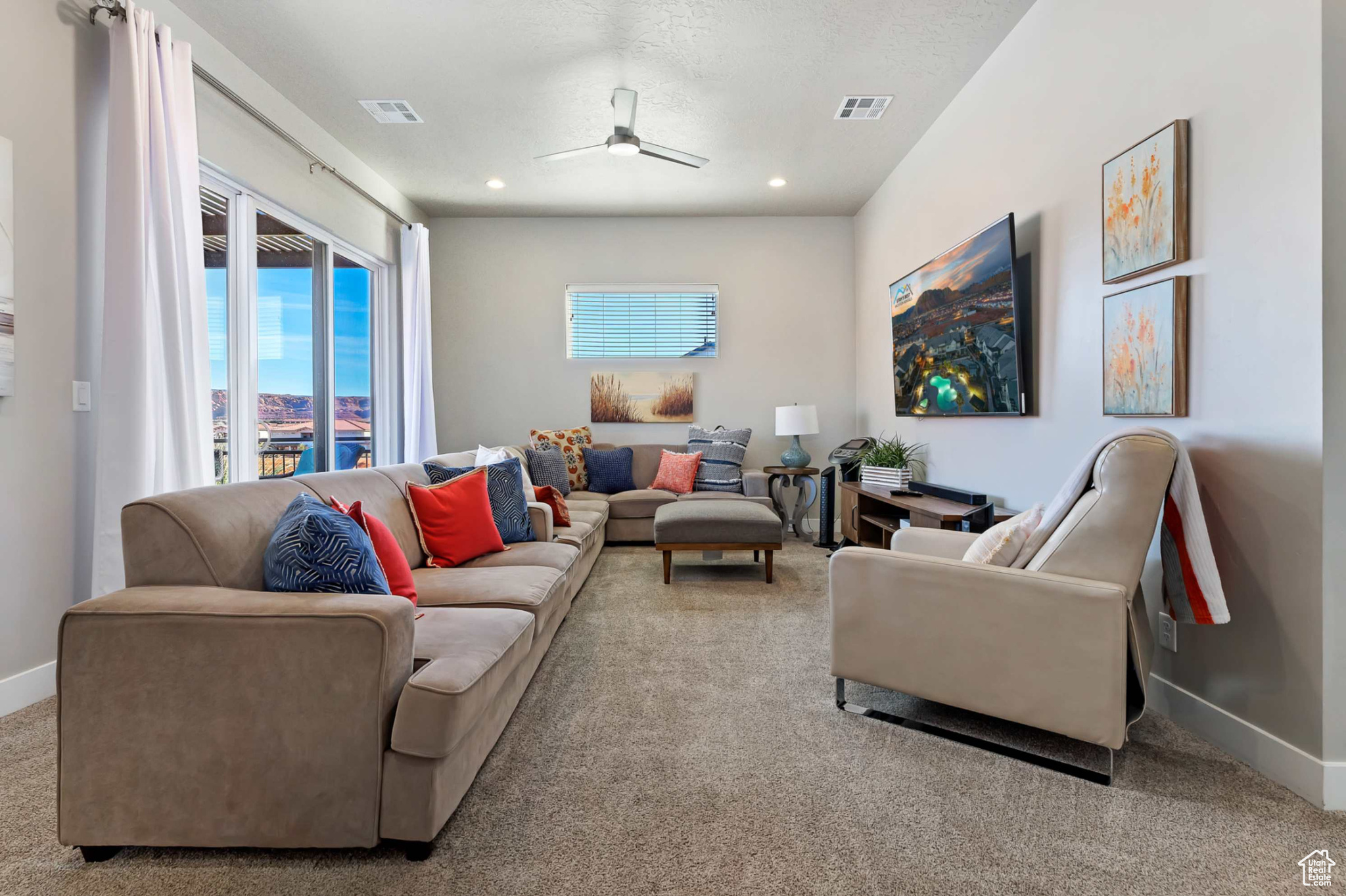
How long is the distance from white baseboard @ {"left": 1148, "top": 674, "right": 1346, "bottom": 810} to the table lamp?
3509 mm

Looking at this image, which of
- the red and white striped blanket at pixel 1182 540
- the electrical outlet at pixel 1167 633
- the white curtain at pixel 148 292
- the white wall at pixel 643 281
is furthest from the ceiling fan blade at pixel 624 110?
the electrical outlet at pixel 1167 633

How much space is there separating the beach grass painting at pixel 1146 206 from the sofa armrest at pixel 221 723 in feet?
8.43

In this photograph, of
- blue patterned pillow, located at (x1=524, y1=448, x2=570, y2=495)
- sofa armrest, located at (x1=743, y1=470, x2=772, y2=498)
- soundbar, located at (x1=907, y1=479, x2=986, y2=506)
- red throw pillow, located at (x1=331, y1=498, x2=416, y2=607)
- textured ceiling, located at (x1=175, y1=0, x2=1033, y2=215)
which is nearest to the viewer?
red throw pillow, located at (x1=331, y1=498, x2=416, y2=607)

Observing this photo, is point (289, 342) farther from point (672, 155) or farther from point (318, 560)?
point (318, 560)

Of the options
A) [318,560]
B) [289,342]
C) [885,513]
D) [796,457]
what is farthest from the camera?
[796,457]

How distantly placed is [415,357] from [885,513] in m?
3.96

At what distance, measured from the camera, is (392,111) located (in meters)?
4.02

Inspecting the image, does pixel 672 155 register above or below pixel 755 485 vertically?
above

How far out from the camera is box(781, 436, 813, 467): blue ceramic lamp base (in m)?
5.67

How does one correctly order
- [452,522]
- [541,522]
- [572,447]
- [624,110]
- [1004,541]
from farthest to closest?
[572,447] < [624,110] < [541,522] < [452,522] < [1004,541]

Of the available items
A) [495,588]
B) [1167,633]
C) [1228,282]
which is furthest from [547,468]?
[1228,282]

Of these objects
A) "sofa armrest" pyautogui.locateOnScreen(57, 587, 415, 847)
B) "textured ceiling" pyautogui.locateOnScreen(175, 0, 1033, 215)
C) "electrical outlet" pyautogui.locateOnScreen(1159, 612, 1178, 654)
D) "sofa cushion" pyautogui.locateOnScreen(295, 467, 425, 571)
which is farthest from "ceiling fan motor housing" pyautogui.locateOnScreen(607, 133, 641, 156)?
"electrical outlet" pyautogui.locateOnScreen(1159, 612, 1178, 654)

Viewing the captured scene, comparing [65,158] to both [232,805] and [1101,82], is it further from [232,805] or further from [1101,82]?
[1101,82]

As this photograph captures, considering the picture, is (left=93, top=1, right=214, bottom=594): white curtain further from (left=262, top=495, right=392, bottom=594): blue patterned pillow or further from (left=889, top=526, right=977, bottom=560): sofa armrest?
(left=889, top=526, right=977, bottom=560): sofa armrest
